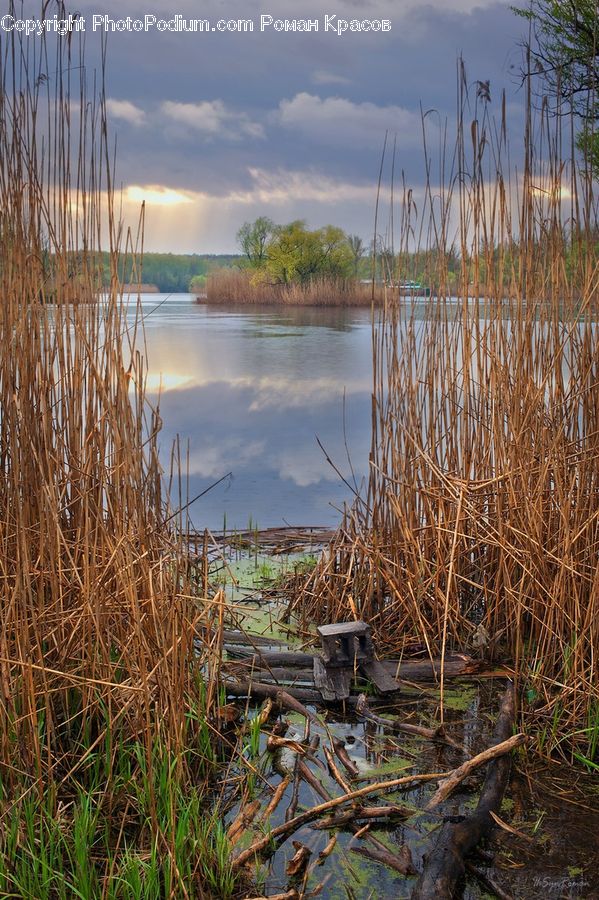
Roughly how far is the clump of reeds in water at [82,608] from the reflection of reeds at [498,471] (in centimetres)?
84

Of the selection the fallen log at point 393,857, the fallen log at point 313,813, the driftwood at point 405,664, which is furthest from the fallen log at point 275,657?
the fallen log at point 393,857

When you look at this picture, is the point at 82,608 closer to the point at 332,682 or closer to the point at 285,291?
the point at 332,682

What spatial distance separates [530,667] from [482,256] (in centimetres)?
137

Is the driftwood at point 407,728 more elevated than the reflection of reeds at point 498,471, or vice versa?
the reflection of reeds at point 498,471

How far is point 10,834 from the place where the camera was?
174 cm

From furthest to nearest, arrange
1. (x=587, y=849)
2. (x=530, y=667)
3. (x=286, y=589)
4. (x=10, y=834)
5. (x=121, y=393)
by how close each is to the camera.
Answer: (x=286, y=589)
(x=530, y=667)
(x=121, y=393)
(x=587, y=849)
(x=10, y=834)

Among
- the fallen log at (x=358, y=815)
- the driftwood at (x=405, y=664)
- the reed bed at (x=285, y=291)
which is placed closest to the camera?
the fallen log at (x=358, y=815)

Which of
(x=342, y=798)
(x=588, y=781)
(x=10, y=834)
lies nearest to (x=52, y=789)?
(x=10, y=834)

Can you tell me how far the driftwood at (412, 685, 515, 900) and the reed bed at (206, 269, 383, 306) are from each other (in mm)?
7914

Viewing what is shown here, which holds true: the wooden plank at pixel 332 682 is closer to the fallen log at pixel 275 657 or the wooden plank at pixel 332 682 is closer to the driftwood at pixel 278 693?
the driftwood at pixel 278 693

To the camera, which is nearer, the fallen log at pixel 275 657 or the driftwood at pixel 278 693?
the driftwood at pixel 278 693

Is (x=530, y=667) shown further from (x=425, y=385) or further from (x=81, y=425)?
(x=81, y=425)

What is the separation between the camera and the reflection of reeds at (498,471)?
8.13ft

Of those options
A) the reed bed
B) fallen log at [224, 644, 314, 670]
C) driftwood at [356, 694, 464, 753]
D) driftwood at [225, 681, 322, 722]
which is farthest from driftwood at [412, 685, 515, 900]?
the reed bed
